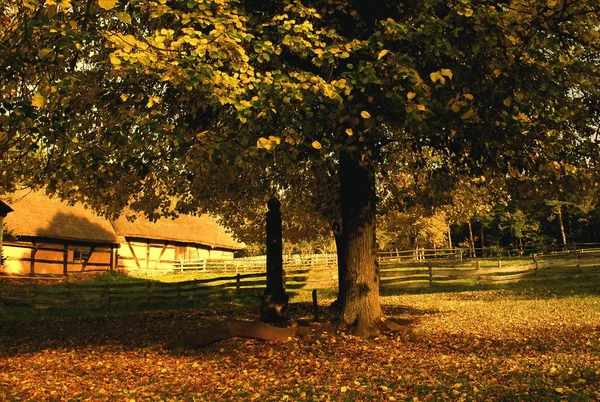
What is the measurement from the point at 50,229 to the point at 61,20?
28.8 meters

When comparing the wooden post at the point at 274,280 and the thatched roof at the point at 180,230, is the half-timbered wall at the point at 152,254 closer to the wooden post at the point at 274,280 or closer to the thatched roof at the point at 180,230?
the thatched roof at the point at 180,230

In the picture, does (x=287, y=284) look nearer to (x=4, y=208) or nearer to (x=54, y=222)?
(x=4, y=208)

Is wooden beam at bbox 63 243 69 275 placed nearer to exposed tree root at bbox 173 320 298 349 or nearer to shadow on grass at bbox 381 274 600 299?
shadow on grass at bbox 381 274 600 299

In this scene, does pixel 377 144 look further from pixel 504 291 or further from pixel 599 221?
pixel 599 221

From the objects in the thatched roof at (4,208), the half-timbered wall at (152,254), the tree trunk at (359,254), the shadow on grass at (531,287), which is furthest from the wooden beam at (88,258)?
the tree trunk at (359,254)

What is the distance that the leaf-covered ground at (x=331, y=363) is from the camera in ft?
23.3

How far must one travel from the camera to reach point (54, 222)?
33.8 meters

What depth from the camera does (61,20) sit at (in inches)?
289

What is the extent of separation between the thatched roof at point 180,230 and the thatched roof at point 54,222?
1.60 metres

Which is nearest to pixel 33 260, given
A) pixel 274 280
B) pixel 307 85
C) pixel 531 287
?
pixel 274 280

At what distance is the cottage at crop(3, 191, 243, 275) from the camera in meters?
31.8

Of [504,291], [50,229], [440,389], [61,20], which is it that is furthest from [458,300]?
[50,229]

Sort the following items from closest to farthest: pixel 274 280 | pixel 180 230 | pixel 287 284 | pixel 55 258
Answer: pixel 274 280 < pixel 287 284 < pixel 55 258 < pixel 180 230

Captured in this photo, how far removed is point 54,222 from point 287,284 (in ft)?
57.3
